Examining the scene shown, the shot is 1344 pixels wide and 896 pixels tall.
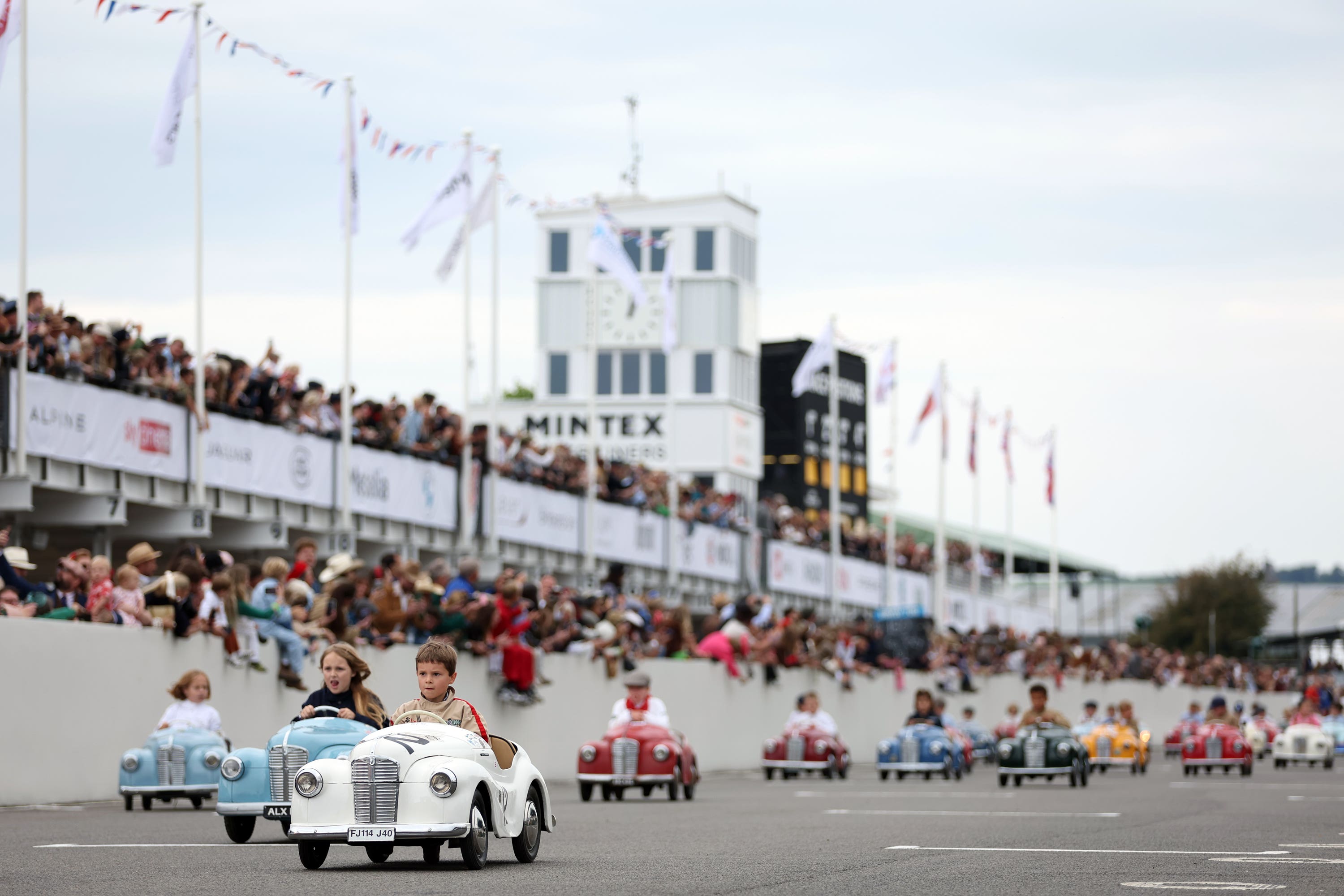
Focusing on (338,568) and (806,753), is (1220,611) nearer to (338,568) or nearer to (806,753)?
(806,753)

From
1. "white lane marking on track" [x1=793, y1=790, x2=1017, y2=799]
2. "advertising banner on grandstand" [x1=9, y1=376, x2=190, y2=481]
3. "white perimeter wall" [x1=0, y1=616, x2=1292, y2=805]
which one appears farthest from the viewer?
"advertising banner on grandstand" [x1=9, y1=376, x2=190, y2=481]

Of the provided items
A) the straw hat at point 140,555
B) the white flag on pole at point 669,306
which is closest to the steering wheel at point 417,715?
the straw hat at point 140,555

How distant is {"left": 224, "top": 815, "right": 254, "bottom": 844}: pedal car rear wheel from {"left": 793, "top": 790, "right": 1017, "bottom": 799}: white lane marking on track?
35.9 ft

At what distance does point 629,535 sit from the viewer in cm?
4797

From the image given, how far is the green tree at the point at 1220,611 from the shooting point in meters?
112

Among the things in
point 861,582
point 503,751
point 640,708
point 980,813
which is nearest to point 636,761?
point 640,708

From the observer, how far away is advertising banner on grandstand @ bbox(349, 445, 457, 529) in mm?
36219

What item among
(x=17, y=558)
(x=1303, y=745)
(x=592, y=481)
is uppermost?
(x=592, y=481)

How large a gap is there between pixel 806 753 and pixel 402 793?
21.5m

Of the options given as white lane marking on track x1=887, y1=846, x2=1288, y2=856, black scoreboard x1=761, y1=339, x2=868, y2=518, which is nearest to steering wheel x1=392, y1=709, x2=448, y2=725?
white lane marking on track x1=887, y1=846, x2=1288, y2=856

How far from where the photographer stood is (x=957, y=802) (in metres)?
22.6

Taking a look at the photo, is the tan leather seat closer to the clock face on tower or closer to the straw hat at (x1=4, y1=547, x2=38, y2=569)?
A: the straw hat at (x1=4, y1=547, x2=38, y2=569)

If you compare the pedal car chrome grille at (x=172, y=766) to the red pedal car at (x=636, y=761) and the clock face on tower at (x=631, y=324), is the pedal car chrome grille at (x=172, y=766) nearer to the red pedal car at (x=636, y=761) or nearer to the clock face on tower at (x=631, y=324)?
the red pedal car at (x=636, y=761)

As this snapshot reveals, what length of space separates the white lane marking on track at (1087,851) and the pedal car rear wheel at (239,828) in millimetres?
4411
